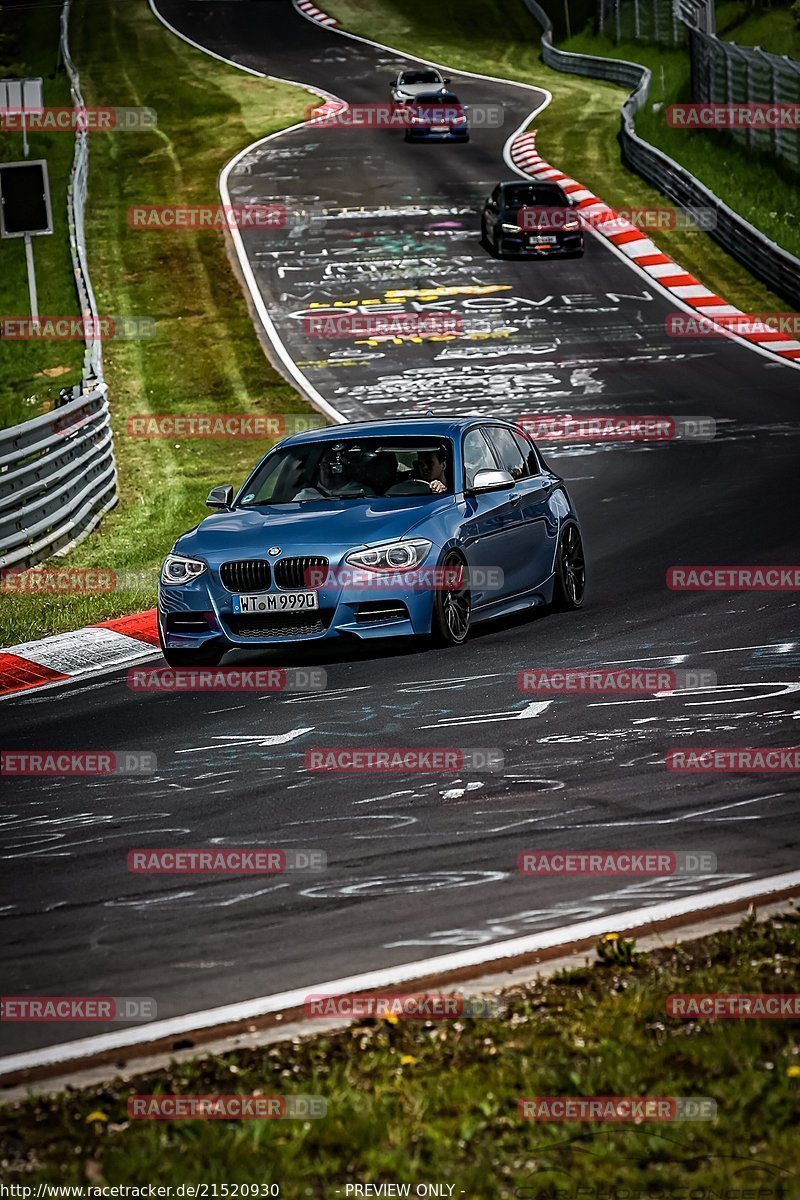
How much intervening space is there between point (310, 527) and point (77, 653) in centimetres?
243

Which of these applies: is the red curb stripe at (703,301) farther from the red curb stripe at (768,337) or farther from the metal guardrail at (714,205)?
the red curb stripe at (768,337)

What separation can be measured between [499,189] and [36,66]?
33245mm

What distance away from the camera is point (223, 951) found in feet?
20.8

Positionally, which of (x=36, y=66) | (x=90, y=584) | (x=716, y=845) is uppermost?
(x=36, y=66)

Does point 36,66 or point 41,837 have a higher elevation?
point 36,66

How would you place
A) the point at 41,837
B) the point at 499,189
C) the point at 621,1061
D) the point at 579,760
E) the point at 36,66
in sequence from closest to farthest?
the point at 621,1061, the point at 41,837, the point at 579,760, the point at 499,189, the point at 36,66

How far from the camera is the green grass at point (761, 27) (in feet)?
201

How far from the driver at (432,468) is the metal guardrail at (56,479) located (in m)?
4.91

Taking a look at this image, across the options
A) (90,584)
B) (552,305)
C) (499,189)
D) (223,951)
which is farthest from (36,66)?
(223,951)

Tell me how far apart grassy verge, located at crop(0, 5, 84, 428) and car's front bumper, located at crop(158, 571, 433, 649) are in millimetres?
15946

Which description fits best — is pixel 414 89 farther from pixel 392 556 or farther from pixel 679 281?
pixel 392 556

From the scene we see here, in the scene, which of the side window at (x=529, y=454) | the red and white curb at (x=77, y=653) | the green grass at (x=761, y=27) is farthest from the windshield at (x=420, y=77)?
the red and white curb at (x=77, y=653)

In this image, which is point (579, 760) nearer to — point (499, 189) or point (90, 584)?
point (90, 584)

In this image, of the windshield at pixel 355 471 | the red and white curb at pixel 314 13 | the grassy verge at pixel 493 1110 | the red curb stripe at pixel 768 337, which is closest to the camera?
the grassy verge at pixel 493 1110
